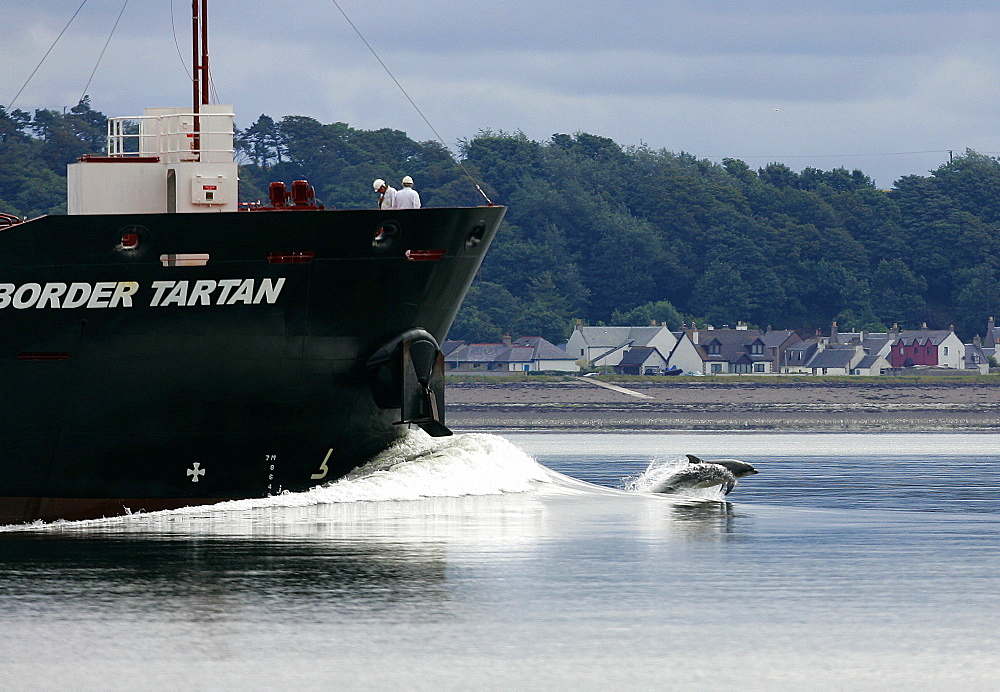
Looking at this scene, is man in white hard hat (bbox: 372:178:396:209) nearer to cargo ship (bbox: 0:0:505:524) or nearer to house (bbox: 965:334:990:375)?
cargo ship (bbox: 0:0:505:524)

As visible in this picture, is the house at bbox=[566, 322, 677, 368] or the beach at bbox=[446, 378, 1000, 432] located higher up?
the house at bbox=[566, 322, 677, 368]

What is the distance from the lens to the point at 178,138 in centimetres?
2684

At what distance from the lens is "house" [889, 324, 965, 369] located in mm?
159250

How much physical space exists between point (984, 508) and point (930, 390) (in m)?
97.6

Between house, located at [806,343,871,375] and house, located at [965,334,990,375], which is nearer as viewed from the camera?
house, located at [806,343,871,375]

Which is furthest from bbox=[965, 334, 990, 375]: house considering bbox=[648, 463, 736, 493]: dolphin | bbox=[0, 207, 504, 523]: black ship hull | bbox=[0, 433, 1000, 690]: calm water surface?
bbox=[0, 207, 504, 523]: black ship hull

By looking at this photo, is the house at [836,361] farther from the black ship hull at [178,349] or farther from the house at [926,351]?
the black ship hull at [178,349]

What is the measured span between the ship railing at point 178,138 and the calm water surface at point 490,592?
573cm

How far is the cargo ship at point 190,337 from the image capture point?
24812mm

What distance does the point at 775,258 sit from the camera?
184 m

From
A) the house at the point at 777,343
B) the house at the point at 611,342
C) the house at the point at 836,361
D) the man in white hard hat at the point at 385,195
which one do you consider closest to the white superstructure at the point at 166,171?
Answer: the man in white hard hat at the point at 385,195

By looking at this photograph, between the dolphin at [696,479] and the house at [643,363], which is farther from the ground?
the house at [643,363]

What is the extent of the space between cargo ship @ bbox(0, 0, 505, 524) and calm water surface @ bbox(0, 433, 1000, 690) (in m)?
0.84

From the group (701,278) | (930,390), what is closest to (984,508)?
(930,390)
